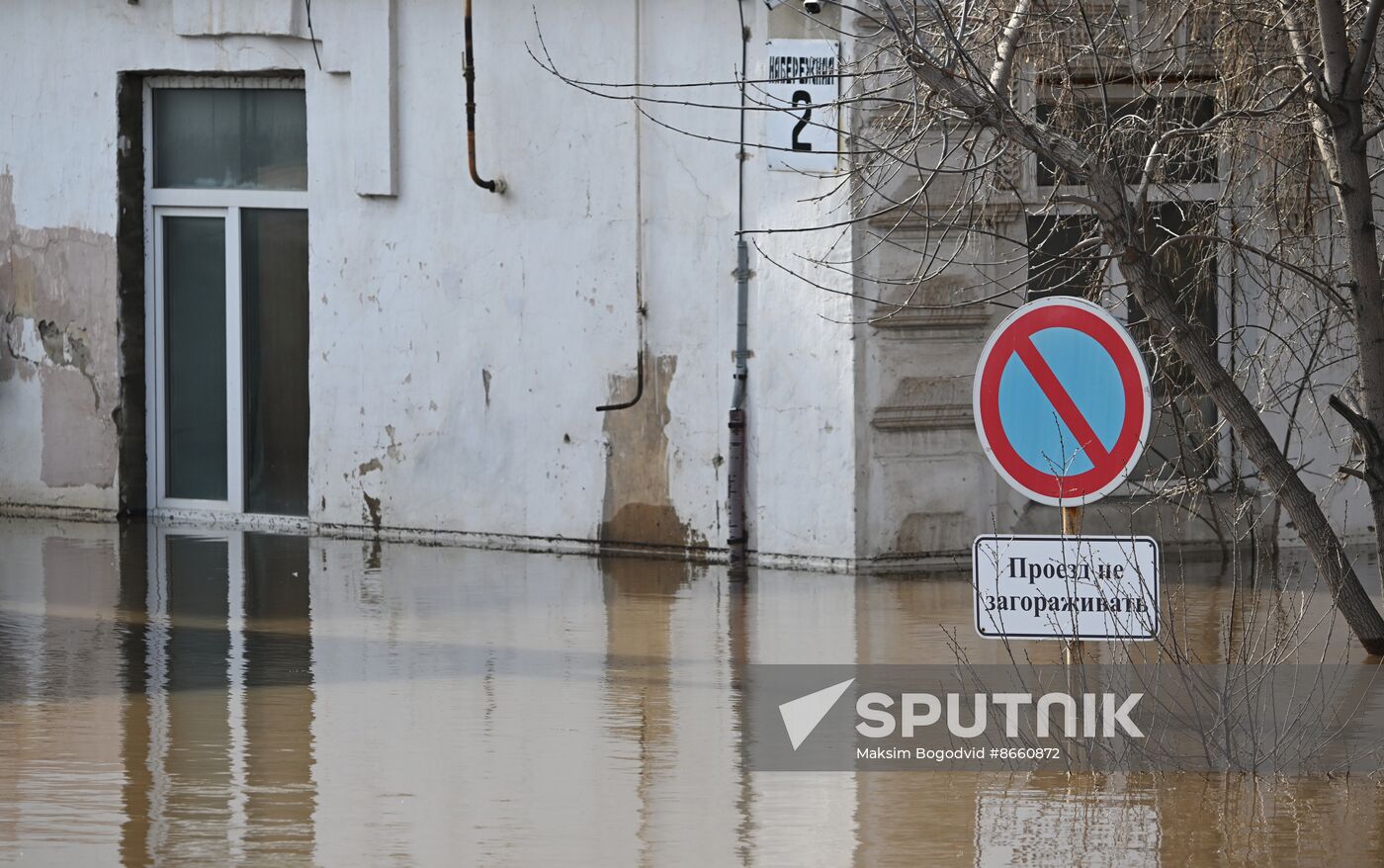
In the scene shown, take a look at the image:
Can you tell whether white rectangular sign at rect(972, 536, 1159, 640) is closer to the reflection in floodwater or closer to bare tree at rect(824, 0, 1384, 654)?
the reflection in floodwater

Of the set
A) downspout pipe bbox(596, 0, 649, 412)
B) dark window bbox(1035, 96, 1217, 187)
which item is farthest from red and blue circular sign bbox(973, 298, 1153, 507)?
downspout pipe bbox(596, 0, 649, 412)

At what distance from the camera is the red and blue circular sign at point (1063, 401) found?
22.4 feet

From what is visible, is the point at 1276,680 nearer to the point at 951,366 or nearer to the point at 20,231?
the point at 951,366

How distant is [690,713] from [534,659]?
1.44 metres

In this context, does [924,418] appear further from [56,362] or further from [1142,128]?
[56,362]

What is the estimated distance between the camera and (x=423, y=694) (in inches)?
346

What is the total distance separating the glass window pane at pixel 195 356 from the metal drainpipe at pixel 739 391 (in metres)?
4.15

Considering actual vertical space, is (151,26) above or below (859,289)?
above

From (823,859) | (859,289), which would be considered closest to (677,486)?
(859,289)

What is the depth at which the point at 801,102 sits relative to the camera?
39.3ft

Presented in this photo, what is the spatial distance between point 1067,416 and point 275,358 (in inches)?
347

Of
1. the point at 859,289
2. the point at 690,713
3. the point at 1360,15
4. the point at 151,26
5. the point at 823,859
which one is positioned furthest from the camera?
the point at 151,26

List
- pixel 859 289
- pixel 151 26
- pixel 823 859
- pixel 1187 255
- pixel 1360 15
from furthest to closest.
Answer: pixel 151 26, pixel 1187 255, pixel 859 289, pixel 1360 15, pixel 823 859

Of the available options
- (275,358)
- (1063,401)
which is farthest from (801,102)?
(1063,401)
